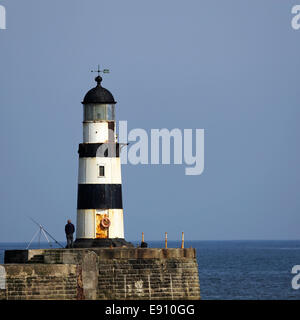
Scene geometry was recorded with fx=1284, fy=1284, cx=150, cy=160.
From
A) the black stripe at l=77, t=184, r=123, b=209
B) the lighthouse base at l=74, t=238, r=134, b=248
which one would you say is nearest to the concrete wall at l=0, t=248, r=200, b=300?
the lighthouse base at l=74, t=238, r=134, b=248

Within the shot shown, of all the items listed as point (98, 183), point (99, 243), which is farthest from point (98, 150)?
point (99, 243)

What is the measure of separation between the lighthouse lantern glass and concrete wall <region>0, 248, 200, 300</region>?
4311mm

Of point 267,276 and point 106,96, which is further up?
point 106,96

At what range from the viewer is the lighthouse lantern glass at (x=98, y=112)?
3794 centimetres

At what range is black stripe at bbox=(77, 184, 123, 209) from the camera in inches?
1481

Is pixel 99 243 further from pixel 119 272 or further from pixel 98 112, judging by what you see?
pixel 98 112

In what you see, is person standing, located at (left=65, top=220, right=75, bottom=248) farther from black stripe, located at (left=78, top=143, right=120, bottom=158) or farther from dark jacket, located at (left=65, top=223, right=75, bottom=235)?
black stripe, located at (left=78, top=143, right=120, bottom=158)

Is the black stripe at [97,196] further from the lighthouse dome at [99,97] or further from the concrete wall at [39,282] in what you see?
the concrete wall at [39,282]

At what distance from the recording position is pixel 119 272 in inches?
1407

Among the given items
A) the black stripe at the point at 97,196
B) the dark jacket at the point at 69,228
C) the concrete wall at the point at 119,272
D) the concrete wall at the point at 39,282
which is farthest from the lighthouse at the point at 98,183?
the concrete wall at the point at 39,282
